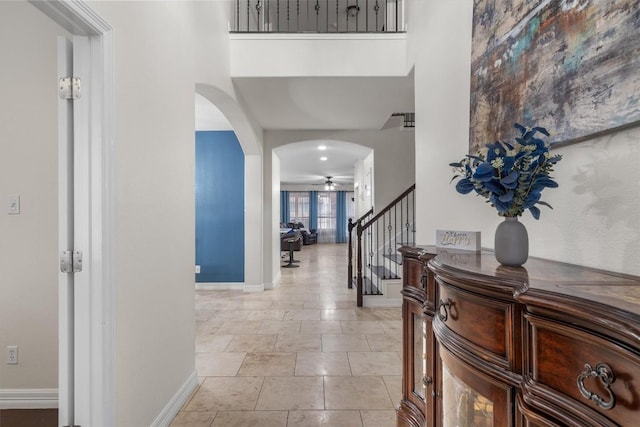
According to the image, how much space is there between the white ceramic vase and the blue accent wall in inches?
188

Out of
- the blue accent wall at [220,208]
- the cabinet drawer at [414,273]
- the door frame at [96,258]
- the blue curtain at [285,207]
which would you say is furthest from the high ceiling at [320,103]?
the blue curtain at [285,207]

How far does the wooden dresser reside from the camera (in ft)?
1.71

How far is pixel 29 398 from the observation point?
2.13 metres

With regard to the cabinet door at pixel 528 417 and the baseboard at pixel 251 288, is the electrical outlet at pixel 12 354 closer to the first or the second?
the cabinet door at pixel 528 417

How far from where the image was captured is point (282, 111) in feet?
14.4

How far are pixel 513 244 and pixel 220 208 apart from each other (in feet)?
16.4

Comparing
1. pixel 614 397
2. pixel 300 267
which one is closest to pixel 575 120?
pixel 614 397

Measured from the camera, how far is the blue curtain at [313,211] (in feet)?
47.6

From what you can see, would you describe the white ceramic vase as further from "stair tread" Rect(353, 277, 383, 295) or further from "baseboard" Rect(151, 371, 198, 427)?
"stair tread" Rect(353, 277, 383, 295)

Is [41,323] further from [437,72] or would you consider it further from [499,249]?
[437,72]

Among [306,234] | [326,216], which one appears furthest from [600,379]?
[326,216]

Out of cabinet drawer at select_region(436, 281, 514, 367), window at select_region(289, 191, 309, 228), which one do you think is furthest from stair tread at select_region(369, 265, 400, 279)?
window at select_region(289, 191, 309, 228)

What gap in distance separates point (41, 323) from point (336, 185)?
1236 cm

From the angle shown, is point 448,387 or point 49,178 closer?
point 448,387
